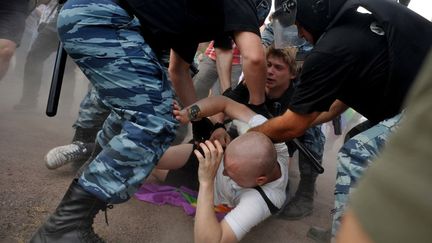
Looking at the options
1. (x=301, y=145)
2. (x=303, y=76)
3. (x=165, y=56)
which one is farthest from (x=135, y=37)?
(x=301, y=145)

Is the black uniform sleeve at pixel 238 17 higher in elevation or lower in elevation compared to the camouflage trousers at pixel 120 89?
higher

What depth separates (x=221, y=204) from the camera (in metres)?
2.15

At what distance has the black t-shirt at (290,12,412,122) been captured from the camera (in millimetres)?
1647

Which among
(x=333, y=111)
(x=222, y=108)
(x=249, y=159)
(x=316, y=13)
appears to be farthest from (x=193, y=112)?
(x=333, y=111)

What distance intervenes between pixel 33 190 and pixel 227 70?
1.74 metres

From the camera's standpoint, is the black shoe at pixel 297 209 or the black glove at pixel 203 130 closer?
the black glove at pixel 203 130

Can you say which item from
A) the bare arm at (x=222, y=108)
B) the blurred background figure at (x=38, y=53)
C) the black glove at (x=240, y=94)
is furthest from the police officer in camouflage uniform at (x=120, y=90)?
the blurred background figure at (x=38, y=53)

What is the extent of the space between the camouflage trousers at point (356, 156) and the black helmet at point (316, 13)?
0.58 m

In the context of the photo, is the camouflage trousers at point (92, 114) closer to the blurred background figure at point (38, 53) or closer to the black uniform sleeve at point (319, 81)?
the black uniform sleeve at point (319, 81)

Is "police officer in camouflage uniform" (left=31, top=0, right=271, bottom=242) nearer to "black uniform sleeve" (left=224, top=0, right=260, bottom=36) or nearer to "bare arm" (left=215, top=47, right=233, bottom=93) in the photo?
"black uniform sleeve" (left=224, top=0, right=260, bottom=36)

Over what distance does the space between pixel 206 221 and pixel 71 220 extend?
57 cm

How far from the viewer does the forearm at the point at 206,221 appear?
1648 millimetres

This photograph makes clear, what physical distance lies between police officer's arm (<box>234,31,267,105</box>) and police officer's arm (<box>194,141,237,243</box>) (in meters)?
0.45

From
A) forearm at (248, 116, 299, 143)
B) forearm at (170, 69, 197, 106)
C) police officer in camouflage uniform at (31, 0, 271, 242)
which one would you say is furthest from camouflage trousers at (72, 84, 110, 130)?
forearm at (248, 116, 299, 143)
